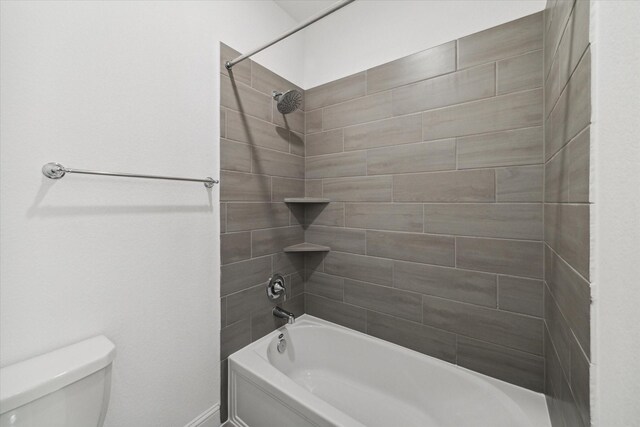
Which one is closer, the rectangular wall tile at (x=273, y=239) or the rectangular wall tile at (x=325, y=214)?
the rectangular wall tile at (x=273, y=239)

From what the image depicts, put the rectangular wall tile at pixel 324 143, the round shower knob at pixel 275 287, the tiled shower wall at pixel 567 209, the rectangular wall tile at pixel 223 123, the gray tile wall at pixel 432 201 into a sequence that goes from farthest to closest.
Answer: the rectangular wall tile at pixel 324 143 < the round shower knob at pixel 275 287 < the rectangular wall tile at pixel 223 123 < the gray tile wall at pixel 432 201 < the tiled shower wall at pixel 567 209

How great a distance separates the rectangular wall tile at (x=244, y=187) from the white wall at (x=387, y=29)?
2.83ft

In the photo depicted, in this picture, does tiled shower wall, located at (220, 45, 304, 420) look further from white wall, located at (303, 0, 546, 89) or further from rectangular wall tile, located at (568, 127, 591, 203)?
rectangular wall tile, located at (568, 127, 591, 203)

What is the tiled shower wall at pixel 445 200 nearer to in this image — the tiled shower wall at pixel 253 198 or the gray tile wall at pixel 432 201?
the gray tile wall at pixel 432 201

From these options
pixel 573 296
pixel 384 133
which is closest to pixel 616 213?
pixel 573 296

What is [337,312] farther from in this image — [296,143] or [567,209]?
[567,209]

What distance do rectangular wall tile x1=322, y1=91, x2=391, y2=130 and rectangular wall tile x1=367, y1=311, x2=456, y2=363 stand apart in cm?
123

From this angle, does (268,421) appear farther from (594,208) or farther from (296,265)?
(594,208)

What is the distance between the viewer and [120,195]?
981 millimetres

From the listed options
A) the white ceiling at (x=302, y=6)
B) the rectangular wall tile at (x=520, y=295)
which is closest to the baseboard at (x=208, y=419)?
the rectangular wall tile at (x=520, y=295)

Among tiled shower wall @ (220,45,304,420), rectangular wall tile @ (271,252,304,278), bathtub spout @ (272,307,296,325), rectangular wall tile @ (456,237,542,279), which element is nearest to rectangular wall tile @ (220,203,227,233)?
tiled shower wall @ (220,45,304,420)

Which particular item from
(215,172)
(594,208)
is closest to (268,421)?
(215,172)

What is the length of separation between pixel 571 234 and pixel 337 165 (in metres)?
1.24

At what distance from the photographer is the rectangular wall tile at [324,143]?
1.70m
